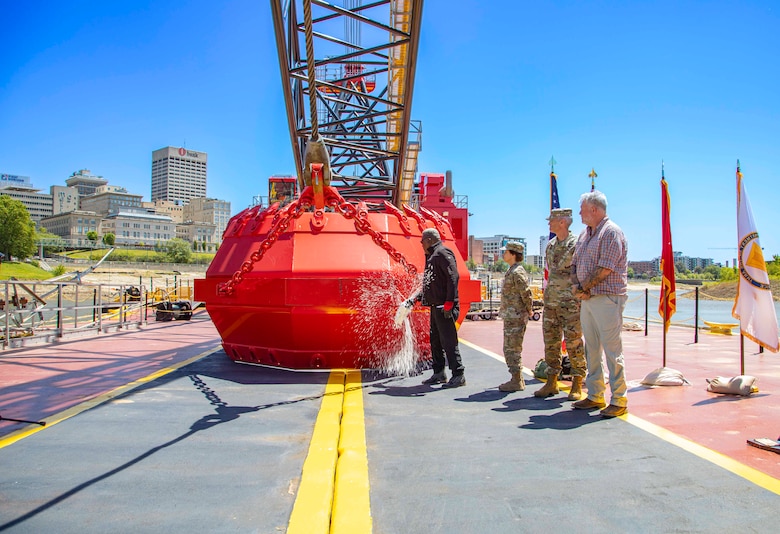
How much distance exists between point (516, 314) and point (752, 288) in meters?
2.39

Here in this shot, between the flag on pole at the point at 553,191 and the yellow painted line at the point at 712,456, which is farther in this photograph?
the flag on pole at the point at 553,191

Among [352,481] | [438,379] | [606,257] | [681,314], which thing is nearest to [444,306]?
[438,379]

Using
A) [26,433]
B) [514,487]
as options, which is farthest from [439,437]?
A: [26,433]

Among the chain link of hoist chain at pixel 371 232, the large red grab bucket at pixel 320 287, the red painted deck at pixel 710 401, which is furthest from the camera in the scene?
the chain link of hoist chain at pixel 371 232

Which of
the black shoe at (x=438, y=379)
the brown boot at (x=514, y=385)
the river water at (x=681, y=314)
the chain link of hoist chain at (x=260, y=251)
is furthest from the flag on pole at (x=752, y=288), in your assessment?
the river water at (x=681, y=314)

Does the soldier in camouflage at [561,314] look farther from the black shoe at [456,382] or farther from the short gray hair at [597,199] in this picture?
the black shoe at [456,382]

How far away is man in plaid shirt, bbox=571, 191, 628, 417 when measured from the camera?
4.27 m

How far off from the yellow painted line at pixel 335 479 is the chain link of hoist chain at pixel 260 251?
7.72 ft

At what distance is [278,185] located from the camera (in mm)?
17344

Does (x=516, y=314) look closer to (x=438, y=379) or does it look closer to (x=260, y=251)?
(x=438, y=379)

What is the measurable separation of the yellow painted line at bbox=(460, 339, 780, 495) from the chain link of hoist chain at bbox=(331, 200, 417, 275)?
2.88 meters

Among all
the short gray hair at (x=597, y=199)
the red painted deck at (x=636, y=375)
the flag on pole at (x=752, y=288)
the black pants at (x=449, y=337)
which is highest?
the short gray hair at (x=597, y=199)

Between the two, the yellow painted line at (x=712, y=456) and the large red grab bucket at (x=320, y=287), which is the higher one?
the large red grab bucket at (x=320, y=287)

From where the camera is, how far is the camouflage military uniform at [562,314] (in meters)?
4.91
